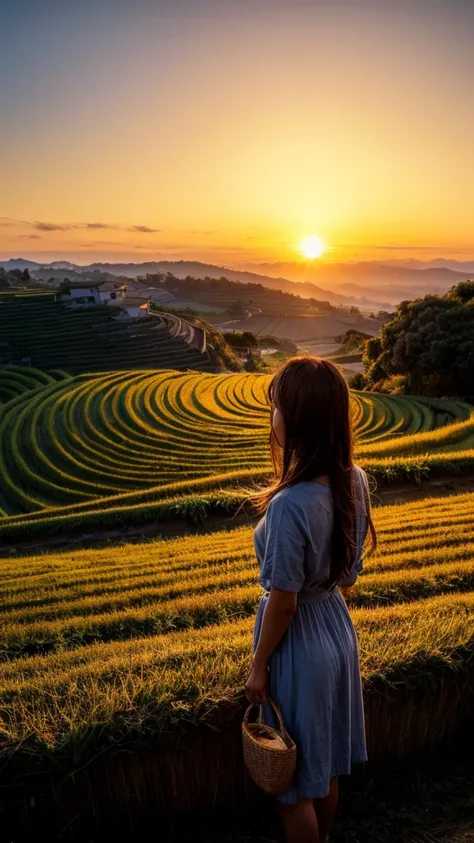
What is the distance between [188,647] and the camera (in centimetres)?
441

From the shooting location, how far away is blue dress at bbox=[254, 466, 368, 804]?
2512 mm

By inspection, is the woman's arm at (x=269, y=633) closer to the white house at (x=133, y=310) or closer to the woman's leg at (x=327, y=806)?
the woman's leg at (x=327, y=806)

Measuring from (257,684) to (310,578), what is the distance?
0.61 m

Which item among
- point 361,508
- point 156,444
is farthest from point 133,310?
point 361,508

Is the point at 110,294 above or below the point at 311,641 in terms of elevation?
above

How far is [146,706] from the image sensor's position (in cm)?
329

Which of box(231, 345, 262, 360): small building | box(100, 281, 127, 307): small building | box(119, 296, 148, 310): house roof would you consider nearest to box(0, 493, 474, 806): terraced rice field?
box(119, 296, 148, 310): house roof

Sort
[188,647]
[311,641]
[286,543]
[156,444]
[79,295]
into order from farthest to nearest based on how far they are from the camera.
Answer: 1. [79,295]
2. [156,444]
3. [188,647]
4. [311,641]
5. [286,543]

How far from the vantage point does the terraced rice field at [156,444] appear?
14828 mm

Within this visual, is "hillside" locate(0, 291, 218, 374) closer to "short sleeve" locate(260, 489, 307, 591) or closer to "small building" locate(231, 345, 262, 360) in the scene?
"small building" locate(231, 345, 262, 360)

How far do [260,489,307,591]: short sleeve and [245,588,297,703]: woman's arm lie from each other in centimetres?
7

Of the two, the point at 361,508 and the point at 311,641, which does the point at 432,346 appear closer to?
the point at 361,508

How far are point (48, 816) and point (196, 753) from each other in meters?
0.87

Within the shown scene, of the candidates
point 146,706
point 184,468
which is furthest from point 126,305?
point 146,706
